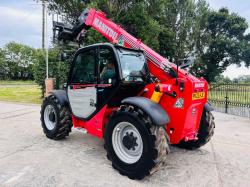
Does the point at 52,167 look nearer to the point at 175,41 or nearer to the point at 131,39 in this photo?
the point at 131,39

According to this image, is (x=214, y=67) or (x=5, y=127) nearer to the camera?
(x=5, y=127)

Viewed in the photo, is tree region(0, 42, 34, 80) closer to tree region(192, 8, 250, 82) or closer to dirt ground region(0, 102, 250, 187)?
tree region(192, 8, 250, 82)

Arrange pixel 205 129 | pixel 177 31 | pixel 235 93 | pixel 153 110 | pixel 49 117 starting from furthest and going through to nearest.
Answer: pixel 177 31 < pixel 235 93 < pixel 49 117 < pixel 205 129 < pixel 153 110

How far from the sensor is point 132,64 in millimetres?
4805

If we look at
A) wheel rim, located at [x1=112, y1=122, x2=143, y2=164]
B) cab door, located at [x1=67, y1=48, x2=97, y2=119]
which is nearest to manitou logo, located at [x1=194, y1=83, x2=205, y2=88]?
wheel rim, located at [x1=112, y1=122, x2=143, y2=164]

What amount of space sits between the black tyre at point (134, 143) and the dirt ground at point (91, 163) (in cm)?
19

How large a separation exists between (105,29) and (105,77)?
160 cm

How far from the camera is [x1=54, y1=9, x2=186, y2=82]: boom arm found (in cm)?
481

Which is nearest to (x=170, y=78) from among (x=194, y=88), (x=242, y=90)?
(x=194, y=88)

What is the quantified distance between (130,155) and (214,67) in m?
30.5

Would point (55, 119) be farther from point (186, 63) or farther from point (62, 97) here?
point (186, 63)

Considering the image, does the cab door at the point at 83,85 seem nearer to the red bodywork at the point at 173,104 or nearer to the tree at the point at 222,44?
the red bodywork at the point at 173,104

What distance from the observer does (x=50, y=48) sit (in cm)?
1594

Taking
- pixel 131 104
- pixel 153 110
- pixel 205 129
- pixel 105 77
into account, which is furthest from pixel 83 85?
pixel 205 129
